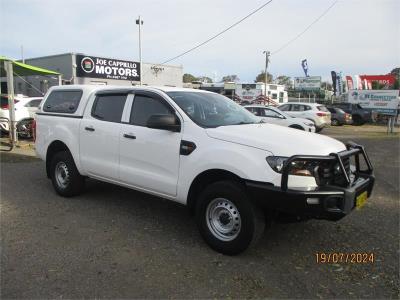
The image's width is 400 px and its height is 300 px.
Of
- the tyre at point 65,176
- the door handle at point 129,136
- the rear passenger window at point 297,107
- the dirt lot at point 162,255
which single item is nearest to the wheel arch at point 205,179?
the dirt lot at point 162,255

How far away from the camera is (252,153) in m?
3.99

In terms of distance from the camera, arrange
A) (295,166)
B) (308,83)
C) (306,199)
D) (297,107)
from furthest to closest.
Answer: (308,83) → (297,107) → (295,166) → (306,199)

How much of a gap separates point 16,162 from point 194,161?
6676 mm

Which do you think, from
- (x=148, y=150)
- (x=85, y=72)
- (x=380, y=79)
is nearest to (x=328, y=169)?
(x=148, y=150)

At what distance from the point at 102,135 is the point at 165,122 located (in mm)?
1427

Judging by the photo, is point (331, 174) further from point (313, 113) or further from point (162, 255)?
point (313, 113)

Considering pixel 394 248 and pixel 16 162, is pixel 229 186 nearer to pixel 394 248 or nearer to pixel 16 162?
pixel 394 248

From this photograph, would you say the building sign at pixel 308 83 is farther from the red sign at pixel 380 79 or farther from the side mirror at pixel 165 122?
the side mirror at pixel 165 122

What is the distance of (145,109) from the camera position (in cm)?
518

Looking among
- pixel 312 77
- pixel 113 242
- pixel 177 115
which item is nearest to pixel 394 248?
pixel 177 115

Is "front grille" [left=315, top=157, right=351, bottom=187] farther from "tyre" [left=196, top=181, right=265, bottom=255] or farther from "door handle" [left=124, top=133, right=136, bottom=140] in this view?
"door handle" [left=124, top=133, right=136, bottom=140]

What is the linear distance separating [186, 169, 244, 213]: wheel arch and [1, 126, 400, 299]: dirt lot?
52 centimetres

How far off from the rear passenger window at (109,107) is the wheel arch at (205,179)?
161cm

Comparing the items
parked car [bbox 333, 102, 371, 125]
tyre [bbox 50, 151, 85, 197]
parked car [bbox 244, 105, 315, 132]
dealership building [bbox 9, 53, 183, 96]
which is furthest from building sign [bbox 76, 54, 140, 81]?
tyre [bbox 50, 151, 85, 197]
